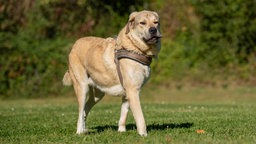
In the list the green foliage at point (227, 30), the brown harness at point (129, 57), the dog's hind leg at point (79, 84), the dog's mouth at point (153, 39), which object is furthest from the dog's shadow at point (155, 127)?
the green foliage at point (227, 30)

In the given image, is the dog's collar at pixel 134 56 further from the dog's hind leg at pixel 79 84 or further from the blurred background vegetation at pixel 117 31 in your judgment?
the blurred background vegetation at pixel 117 31

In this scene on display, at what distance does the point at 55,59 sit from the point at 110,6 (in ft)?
11.3

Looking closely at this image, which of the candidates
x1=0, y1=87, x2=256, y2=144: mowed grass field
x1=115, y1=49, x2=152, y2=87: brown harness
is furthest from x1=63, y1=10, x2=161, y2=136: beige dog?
x1=0, y1=87, x2=256, y2=144: mowed grass field

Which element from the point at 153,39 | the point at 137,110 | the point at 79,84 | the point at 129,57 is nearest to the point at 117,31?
the point at 79,84

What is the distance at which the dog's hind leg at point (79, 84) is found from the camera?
9.76 meters

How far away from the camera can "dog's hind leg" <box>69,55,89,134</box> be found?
32.0 feet

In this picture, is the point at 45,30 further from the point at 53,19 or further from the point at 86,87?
the point at 86,87

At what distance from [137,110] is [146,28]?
3.69 feet

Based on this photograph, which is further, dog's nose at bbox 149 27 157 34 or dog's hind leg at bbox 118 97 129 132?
dog's hind leg at bbox 118 97 129 132

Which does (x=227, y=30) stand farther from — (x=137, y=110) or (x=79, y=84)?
(x=137, y=110)

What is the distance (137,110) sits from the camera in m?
8.73

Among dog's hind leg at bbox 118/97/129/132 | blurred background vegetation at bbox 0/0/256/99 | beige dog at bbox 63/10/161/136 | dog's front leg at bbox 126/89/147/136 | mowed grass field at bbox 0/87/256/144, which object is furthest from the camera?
blurred background vegetation at bbox 0/0/256/99

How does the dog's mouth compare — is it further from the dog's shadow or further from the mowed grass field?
the dog's shadow

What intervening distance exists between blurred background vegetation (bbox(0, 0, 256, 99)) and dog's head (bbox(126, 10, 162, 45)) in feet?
48.5
